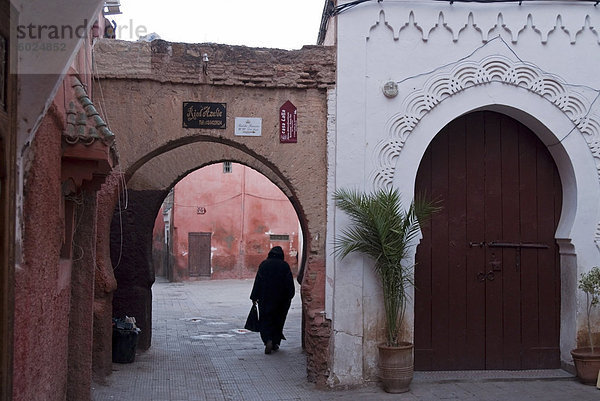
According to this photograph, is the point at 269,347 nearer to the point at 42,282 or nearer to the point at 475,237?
the point at 475,237

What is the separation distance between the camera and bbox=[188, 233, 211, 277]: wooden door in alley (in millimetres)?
28734

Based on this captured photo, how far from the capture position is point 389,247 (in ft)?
23.7

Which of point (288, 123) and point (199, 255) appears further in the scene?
point (199, 255)

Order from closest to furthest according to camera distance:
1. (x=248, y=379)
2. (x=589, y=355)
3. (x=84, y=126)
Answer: (x=84, y=126) → (x=589, y=355) → (x=248, y=379)

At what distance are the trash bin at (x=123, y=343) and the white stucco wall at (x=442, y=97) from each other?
2.98 m

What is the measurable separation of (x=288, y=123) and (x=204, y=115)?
911 millimetres

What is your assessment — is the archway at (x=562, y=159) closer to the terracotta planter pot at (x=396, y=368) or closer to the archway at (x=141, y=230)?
the terracotta planter pot at (x=396, y=368)

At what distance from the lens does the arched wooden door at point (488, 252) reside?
26.7 feet

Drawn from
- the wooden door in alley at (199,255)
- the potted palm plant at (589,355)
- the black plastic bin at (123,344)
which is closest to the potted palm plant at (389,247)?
the potted palm plant at (589,355)

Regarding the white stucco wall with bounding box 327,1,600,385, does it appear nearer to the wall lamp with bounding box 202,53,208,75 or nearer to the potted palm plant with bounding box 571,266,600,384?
the potted palm plant with bounding box 571,266,600,384

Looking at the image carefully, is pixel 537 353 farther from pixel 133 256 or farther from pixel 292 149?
pixel 133 256

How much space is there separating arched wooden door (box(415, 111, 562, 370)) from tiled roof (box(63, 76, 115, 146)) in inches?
155

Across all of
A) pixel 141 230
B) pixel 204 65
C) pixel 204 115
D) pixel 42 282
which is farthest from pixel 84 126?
pixel 141 230

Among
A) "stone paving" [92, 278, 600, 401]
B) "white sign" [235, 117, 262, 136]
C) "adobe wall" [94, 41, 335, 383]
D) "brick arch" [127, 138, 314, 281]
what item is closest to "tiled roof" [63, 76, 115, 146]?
"adobe wall" [94, 41, 335, 383]
